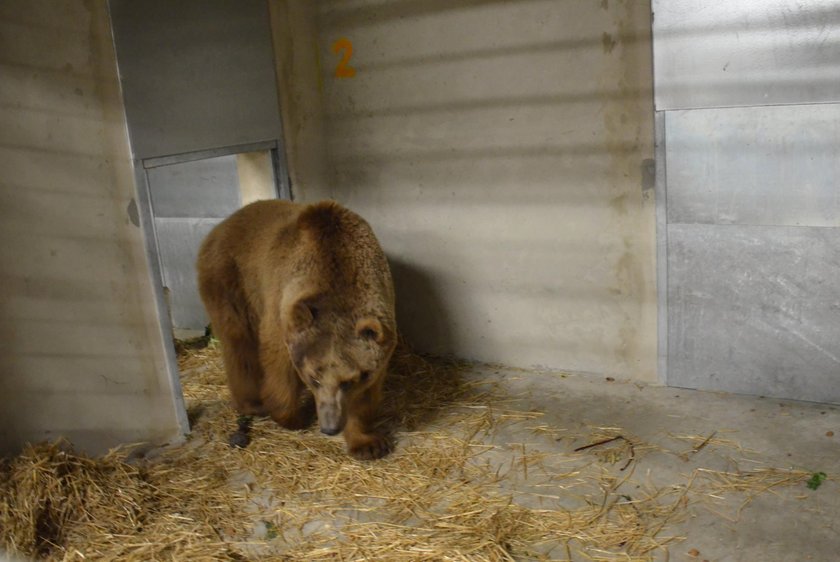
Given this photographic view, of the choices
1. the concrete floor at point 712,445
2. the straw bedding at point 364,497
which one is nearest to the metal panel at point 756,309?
the concrete floor at point 712,445

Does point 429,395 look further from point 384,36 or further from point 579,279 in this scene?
point 384,36

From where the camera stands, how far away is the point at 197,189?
664 centimetres

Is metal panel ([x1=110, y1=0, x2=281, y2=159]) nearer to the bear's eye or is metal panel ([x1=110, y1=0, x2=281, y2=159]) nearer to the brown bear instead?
the brown bear

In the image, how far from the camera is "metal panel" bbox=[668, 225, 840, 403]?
4.44 meters

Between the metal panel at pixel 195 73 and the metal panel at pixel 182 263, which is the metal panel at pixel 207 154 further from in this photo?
the metal panel at pixel 182 263

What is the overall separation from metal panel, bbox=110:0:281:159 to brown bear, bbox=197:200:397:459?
2.10 ft

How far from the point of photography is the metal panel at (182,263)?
678cm

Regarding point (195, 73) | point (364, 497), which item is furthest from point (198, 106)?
point (364, 497)

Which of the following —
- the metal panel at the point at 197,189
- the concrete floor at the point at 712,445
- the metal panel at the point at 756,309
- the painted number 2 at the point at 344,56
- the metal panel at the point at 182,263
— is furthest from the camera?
the metal panel at the point at 182,263

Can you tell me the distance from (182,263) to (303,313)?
318 centimetres

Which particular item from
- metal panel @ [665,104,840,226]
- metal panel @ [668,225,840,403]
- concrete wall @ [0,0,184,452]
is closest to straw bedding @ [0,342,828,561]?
concrete wall @ [0,0,184,452]

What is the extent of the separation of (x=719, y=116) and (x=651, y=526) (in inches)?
91.0

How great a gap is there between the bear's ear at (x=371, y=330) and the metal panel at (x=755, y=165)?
1961 millimetres

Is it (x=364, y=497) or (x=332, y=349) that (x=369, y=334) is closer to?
(x=332, y=349)
